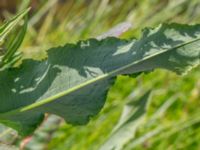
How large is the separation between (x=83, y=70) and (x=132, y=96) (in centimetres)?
90

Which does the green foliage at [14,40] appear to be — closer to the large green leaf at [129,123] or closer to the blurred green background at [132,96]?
the blurred green background at [132,96]

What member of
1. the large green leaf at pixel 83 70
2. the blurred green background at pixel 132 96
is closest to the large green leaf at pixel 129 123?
the blurred green background at pixel 132 96

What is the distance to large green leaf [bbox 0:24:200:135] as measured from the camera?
0.61m

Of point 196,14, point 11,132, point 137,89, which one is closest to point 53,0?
point 196,14

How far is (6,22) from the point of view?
1.90 feet

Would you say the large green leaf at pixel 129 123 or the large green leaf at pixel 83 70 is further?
the large green leaf at pixel 129 123

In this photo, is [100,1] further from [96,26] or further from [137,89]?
[137,89]

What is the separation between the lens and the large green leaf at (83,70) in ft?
1.99

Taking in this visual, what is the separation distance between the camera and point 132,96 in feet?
4.98

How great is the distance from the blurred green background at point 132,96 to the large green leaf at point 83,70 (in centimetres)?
16

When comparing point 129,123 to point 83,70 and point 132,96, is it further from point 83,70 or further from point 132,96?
point 132,96

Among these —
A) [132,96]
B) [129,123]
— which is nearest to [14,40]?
[129,123]

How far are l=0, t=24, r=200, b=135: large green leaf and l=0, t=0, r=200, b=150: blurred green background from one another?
0.16 metres

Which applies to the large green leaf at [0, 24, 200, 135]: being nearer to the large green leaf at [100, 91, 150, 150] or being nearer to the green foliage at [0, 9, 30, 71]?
the green foliage at [0, 9, 30, 71]
